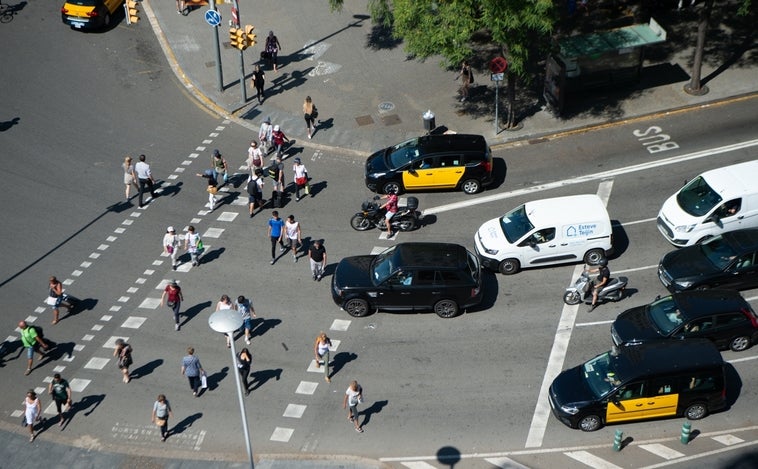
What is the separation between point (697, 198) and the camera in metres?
28.7

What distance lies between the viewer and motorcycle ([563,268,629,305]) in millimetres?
26772

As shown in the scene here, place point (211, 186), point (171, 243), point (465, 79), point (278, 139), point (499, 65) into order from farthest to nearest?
point (465, 79) → point (278, 139) → point (499, 65) → point (211, 186) → point (171, 243)

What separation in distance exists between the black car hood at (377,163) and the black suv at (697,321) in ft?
35.3

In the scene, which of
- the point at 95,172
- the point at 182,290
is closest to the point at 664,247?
the point at 182,290

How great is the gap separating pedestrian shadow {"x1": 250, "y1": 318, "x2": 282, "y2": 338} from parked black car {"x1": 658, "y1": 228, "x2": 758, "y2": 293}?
11545 mm

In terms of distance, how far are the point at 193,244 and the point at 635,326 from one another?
1378 cm

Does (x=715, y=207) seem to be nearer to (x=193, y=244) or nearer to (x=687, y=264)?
(x=687, y=264)

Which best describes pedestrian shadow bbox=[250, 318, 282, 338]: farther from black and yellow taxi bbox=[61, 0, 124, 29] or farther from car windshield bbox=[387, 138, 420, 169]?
black and yellow taxi bbox=[61, 0, 124, 29]

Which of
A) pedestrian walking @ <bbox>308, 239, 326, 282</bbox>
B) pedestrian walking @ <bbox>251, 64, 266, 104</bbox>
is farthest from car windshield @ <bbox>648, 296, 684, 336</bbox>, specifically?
pedestrian walking @ <bbox>251, 64, 266, 104</bbox>

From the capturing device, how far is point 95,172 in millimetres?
34844

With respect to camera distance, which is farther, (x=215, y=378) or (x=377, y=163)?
(x=377, y=163)

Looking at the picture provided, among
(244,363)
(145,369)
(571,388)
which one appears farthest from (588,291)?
(145,369)

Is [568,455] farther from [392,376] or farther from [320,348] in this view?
[320,348]

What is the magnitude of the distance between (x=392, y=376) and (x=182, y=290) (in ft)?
25.7
